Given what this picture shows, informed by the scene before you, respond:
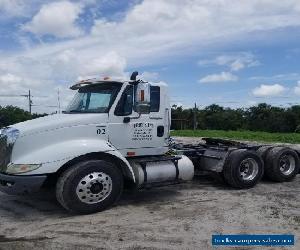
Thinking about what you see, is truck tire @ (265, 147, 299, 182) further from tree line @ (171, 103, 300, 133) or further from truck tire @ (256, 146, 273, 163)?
tree line @ (171, 103, 300, 133)

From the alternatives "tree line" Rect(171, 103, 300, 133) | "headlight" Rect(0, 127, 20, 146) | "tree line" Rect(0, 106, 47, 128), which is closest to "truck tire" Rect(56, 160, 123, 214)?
"headlight" Rect(0, 127, 20, 146)

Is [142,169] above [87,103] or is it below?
below

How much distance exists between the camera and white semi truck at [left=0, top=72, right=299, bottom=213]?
795cm

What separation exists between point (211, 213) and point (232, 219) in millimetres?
503

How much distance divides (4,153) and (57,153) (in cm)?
97

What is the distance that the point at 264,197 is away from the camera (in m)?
9.50

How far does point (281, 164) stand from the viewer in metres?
11.5

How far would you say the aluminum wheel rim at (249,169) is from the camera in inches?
419

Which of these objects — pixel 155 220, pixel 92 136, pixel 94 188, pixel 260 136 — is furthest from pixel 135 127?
pixel 260 136

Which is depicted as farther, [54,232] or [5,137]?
[5,137]

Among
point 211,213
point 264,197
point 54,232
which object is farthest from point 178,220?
point 264,197

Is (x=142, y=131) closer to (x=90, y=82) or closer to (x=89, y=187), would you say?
(x=90, y=82)

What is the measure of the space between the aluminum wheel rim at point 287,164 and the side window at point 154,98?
3834 mm

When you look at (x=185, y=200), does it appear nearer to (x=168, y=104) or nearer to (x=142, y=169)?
(x=142, y=169)
